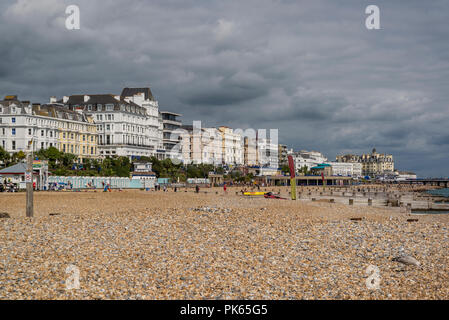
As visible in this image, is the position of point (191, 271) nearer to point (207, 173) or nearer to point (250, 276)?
point (250, 276)

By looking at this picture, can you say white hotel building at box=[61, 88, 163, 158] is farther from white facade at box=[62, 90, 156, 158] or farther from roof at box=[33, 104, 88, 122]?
roof at box=[33, 104, 88, 122]

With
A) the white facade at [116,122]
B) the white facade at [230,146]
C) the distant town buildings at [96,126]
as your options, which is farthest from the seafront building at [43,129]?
the white facade at [230,146]

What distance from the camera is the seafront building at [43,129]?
85000 mm

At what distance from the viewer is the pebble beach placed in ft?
35.5

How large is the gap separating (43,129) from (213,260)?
271 ft

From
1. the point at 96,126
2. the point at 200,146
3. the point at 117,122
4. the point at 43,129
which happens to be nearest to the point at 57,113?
the point at 43,129

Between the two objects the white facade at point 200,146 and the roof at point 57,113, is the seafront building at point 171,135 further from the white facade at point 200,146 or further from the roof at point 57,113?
the roof at point 57,113

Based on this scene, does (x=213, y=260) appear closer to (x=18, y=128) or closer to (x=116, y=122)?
(x=18, y=128)

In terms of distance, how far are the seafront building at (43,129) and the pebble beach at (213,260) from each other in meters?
69.7

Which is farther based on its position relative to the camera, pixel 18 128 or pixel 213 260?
pixel 18 128

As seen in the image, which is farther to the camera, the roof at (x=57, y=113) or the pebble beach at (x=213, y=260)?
the roof at (x=57, y=113)

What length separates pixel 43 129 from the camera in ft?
290

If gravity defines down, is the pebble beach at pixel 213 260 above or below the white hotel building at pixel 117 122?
below

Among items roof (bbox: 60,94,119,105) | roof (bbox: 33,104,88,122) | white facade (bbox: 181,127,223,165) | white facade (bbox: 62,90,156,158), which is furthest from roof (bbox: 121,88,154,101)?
white facade (bbox: 181,127,223,165)
